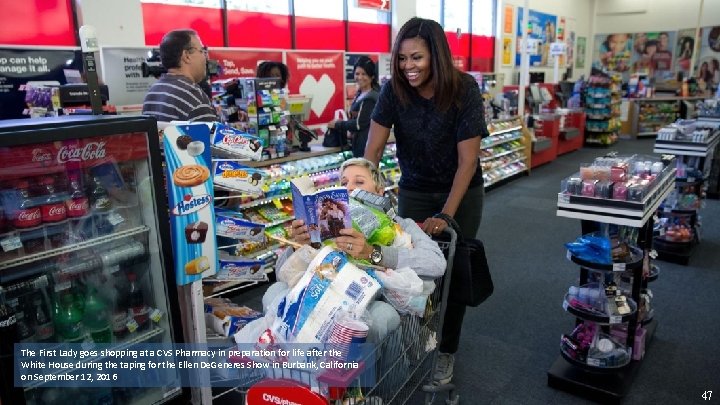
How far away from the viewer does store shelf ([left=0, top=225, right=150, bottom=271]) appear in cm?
183

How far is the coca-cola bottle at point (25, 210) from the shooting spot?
192cm

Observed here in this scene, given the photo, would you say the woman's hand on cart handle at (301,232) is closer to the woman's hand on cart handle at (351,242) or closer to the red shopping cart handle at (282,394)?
the woman's hand on cart handle at (351,242)

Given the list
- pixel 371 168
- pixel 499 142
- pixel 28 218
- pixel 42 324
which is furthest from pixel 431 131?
pixel 499 142

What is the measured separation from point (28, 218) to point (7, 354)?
51cm

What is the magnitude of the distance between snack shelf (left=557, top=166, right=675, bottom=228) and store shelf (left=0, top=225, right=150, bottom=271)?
7.26 feet

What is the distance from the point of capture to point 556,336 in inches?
138

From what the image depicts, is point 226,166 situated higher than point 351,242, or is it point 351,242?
point 226,166

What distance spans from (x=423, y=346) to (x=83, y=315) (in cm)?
150

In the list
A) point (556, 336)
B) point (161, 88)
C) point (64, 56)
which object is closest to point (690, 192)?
point (556, 336)

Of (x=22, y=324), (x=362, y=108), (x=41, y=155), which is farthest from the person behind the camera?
(x=362, y=108)

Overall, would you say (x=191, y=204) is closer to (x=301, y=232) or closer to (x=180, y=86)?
(x=301, y=232)

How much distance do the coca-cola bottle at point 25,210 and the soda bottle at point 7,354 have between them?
30cm

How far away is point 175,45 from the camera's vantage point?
2840 mm

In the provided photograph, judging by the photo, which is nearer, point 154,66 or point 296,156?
point 154,66
